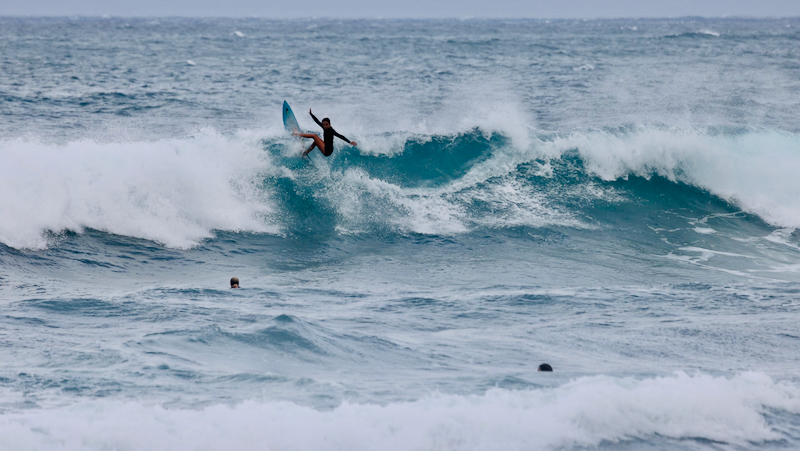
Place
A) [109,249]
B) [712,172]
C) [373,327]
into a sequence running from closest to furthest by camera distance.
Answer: [373,327] < [109,249] < [712,172]

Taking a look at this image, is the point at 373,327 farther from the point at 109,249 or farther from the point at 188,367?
the point at 109,249

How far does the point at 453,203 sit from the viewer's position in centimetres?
1498

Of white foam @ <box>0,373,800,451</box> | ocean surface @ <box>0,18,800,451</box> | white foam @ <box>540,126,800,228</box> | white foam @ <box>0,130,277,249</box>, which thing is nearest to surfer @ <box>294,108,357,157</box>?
ocean surface @ <box>0,18,800,451</box>

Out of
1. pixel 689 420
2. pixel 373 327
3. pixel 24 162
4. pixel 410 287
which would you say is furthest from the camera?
pixel 24 162

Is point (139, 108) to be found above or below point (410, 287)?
above

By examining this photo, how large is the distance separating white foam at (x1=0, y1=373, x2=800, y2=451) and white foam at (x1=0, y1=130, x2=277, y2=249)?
7.09m

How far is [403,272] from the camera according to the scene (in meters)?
11.6

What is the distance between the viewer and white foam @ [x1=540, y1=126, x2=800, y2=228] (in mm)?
16141

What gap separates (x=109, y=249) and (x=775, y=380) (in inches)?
384

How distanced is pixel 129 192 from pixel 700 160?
12.2 m

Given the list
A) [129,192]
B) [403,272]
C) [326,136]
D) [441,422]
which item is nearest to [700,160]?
[403,272]

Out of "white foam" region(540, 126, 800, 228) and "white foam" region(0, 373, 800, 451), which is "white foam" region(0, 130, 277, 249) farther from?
"white foam" region(540, 126, 800, 228)

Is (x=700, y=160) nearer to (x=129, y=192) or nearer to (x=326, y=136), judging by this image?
(x=326, y=136)

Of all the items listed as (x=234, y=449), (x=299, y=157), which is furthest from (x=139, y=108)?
(x=234, y=449)
